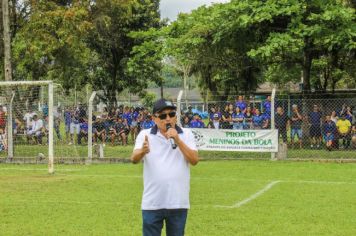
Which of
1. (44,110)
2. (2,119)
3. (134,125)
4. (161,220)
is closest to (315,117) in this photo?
(134,125)

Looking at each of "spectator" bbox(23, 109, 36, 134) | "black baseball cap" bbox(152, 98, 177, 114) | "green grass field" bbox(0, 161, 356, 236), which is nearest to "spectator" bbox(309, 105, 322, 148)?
"green grass field" bbox(0, 161, 356, 236)

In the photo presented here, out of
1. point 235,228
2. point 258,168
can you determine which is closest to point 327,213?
point 235,228

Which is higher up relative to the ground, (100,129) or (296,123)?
(296,123)

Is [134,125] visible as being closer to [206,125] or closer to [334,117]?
[206,125]

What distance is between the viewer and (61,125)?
77.0 ft

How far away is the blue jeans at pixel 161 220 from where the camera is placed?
5.44m

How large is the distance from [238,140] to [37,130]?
23.6ft

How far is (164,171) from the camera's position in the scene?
17.8 feet

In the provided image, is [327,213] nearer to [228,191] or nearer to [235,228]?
[235,228]

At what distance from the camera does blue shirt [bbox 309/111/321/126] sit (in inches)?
773

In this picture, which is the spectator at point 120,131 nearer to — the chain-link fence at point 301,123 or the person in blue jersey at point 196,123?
the chain-link fence at point 301,123

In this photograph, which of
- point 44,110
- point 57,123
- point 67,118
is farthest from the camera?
point 44,110

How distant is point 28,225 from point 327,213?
190 inches

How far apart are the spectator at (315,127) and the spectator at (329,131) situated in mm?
219
